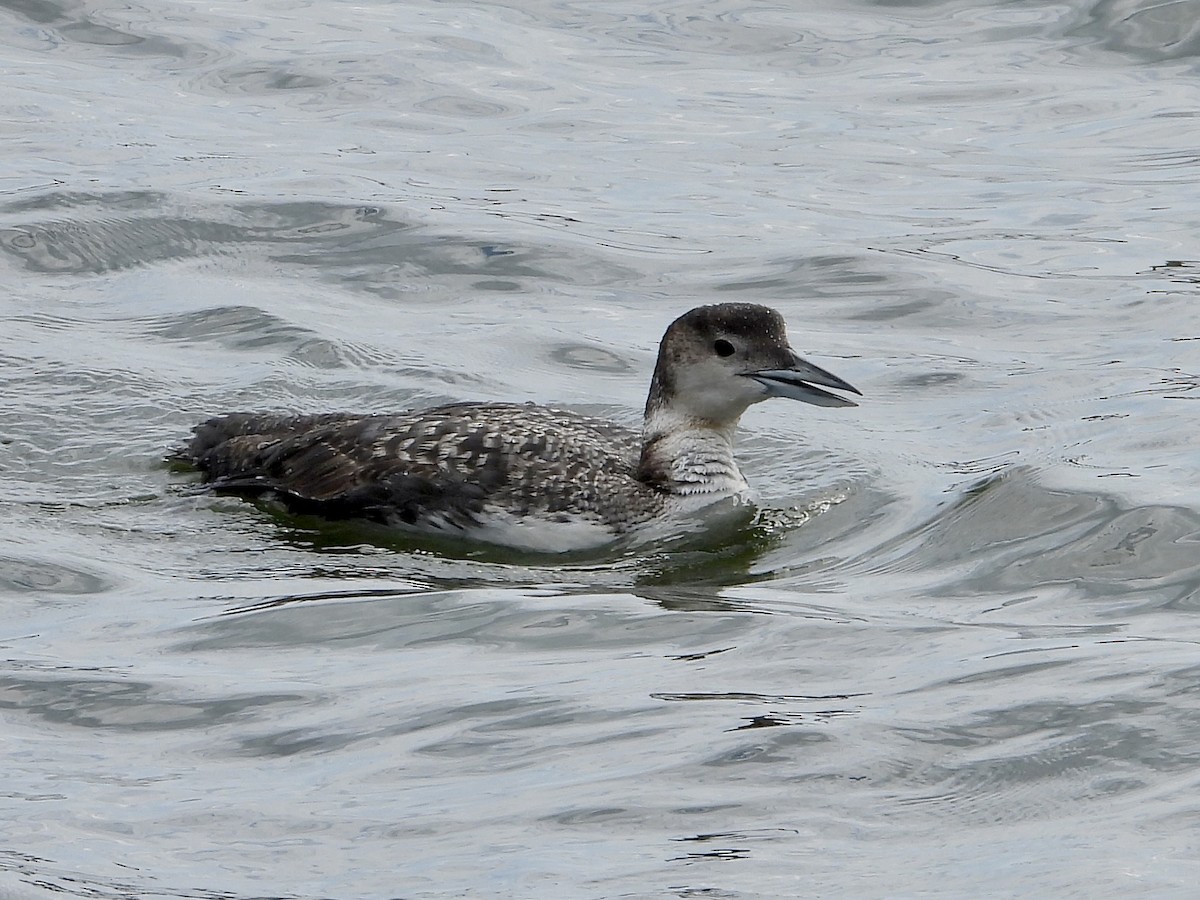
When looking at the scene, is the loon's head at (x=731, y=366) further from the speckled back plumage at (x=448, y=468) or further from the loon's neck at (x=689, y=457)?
the speckled back plumage at (x=448, y=468)

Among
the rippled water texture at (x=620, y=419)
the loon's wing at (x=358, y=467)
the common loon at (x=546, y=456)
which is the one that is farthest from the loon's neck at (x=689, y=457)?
the loon's wing at (x=358, y=467)

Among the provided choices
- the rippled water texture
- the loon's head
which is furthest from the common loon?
the rippled water texture

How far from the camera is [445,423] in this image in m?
9.16

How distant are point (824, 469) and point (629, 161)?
6203mm

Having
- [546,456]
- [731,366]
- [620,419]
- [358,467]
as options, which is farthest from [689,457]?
[620,419]

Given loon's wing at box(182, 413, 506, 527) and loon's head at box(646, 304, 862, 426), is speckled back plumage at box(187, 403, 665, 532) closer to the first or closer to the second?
loon's wing at box(182, 413, 506, 527)

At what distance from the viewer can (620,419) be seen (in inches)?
436

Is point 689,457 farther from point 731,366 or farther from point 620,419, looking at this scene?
point 620,419

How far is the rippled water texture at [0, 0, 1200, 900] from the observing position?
5.69 m

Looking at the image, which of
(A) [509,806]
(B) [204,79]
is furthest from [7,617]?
(B) [204,79]

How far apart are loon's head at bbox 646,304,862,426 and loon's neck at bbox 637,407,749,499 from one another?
0.05 m

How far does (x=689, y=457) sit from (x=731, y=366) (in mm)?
472

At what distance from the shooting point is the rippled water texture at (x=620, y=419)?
18.7ft

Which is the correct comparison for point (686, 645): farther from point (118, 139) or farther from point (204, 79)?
point (204, 79)
